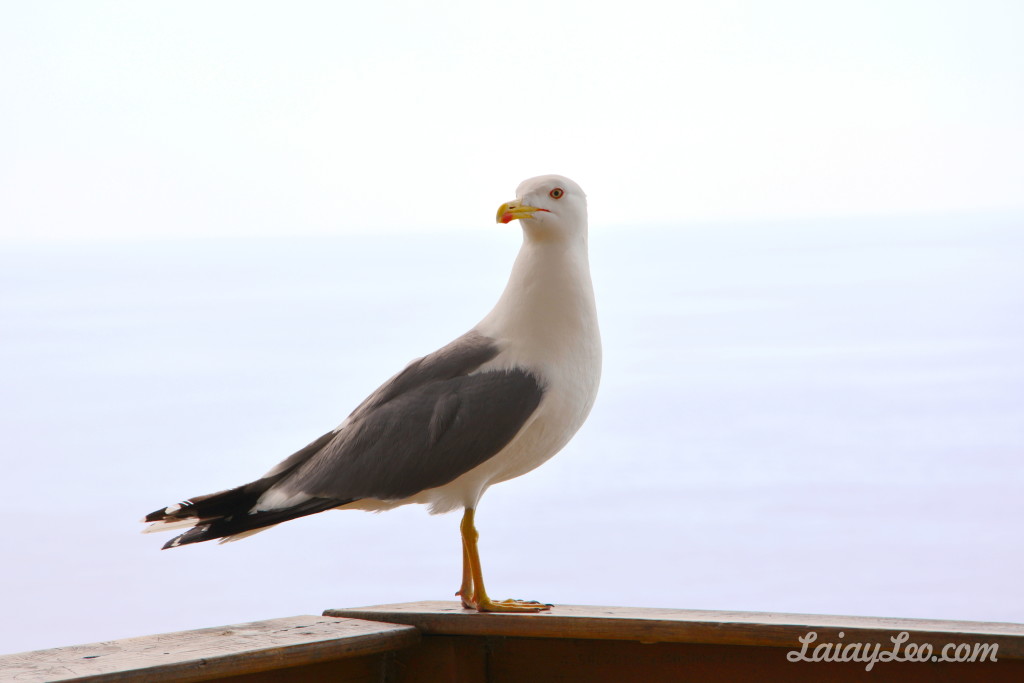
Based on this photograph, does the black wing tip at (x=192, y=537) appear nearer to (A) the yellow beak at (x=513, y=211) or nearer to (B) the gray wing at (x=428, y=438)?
(B) the gray wing at (x=428, y=438)

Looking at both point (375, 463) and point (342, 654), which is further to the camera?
point (375, 463)

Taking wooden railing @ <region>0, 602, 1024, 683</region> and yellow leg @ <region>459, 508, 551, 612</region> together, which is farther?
yellow leg @ <region>459, 508, 551, 612</region>

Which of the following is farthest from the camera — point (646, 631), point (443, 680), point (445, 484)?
point (445, 484)

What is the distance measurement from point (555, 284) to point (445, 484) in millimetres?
296

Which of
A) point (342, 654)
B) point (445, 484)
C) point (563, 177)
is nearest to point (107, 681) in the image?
point (342, 654)

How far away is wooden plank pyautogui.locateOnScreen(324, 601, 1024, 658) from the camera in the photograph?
3.80 ft

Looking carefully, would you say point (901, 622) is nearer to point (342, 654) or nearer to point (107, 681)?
point (342, 654)

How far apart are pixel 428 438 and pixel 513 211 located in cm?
31

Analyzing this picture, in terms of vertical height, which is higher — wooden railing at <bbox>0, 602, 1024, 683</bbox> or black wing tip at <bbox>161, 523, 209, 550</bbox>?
black wing tip at <bbox>161, 523, 209, 550</bbox>

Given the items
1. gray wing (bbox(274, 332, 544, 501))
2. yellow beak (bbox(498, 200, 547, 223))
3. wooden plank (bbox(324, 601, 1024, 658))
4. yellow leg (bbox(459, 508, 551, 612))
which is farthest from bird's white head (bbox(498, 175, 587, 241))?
wooden plank (bbox(324, 601, 1024, 658))

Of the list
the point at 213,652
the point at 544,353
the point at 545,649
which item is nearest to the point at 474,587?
the point at 545,649

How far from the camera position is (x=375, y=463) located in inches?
57.7

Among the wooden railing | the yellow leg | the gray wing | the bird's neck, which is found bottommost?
the wooden railing

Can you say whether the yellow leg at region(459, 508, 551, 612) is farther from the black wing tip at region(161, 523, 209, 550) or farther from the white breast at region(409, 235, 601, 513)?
the black wing tip at region(161, 523, 209, 550)
